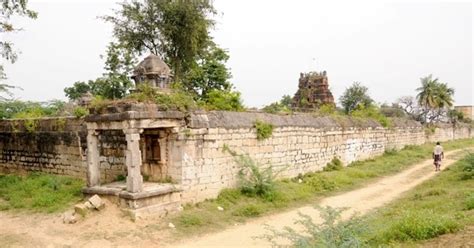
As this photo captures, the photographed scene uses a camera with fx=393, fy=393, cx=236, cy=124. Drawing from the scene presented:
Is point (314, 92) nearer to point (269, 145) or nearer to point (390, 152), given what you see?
point (390, 152)

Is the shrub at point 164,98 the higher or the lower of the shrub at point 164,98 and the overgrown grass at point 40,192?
the higher

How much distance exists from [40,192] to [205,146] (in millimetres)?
4843

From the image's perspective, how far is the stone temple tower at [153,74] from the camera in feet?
32.3

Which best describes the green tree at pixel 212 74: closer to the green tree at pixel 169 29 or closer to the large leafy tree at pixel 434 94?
the green tree at pixel 169 29

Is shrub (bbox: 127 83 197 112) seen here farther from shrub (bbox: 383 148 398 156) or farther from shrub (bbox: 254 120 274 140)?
shrub (bbox: 383 148 398 156)

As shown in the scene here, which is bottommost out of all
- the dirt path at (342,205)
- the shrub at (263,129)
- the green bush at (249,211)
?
the dirt path at (342,205)

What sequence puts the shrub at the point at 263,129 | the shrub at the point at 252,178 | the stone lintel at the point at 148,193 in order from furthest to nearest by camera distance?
the shrub at the point at 263,129
the shrub at the point at 252,178
the stone lintel at the point at 148,193

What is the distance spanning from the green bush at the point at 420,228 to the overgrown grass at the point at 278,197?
3.71m

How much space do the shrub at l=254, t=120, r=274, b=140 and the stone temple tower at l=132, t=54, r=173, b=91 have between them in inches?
131

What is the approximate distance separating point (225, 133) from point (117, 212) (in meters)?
3.65

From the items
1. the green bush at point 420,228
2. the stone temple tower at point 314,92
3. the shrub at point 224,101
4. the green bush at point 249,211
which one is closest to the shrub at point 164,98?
the shrub at point 224,101

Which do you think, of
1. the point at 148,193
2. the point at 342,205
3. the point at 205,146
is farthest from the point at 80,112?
the point at 342,205

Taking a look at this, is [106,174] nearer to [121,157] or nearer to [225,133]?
[121,157]

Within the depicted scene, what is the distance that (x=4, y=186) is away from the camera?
1242 cm
